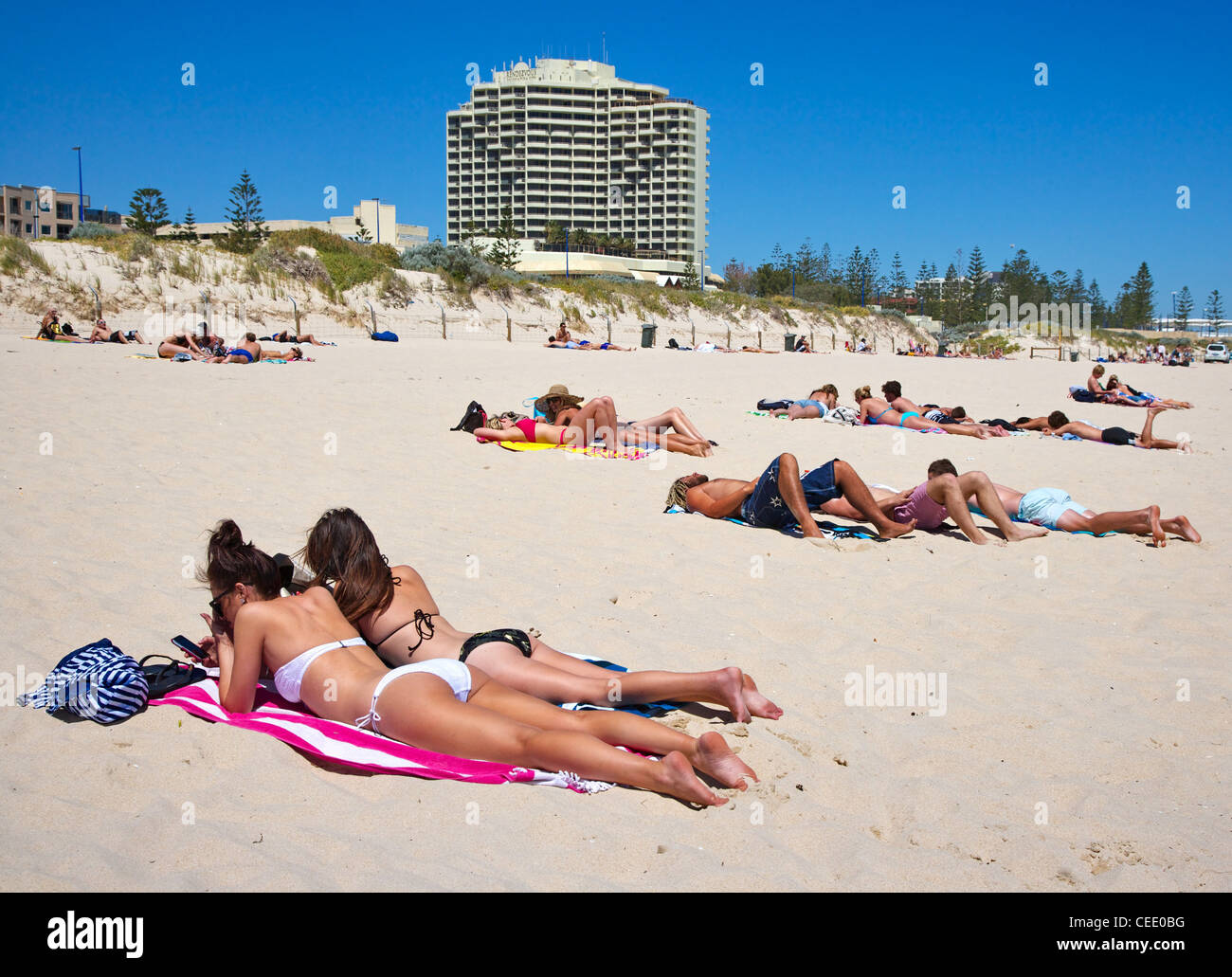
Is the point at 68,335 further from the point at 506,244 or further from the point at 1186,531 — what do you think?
the point at 506,244

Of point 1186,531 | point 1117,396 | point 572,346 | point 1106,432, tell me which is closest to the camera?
point 1186,531

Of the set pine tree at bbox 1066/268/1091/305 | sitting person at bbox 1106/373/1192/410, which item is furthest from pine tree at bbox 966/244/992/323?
sitting person at bbox 1106/373/1192/410

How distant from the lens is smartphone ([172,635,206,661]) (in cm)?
353

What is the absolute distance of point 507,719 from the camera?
9.36ft

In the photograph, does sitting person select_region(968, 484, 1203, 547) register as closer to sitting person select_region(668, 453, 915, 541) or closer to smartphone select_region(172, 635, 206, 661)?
sitting person select_region(668, 453, 915, 541)

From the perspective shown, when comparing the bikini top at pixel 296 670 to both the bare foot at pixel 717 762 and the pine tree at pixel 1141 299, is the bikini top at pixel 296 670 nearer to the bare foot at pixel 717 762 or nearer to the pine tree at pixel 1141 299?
the bare foot at pixel 717 762

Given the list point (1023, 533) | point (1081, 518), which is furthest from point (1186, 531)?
point (1023, 533)

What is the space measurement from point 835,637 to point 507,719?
73.9 inches

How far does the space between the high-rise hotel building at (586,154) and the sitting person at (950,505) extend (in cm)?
10342

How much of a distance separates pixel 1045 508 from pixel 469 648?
15.3 feet

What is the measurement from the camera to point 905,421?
35.9 feet

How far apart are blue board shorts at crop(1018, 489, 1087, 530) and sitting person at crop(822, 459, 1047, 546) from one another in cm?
13

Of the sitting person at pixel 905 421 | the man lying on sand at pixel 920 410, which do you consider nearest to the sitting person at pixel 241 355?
the sitting person at pixel 905 421
